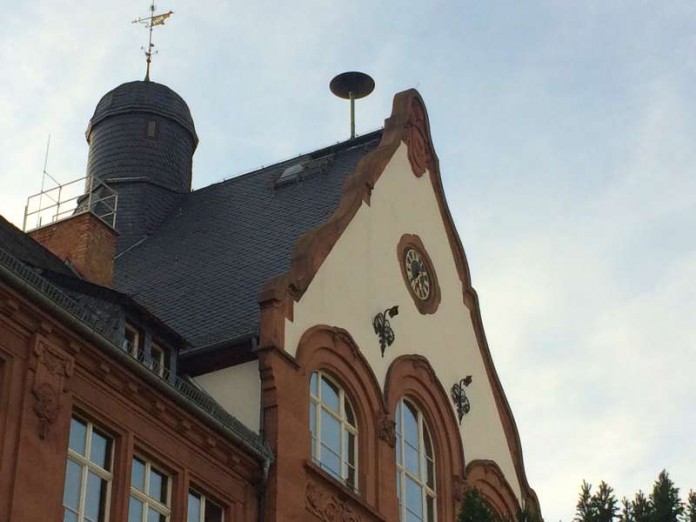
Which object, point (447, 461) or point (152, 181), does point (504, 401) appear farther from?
point (152, 181)

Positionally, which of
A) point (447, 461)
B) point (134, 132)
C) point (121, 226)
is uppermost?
point (134, 132)

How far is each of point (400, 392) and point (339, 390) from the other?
2.14 meters

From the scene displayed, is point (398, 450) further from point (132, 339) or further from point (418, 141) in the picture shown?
point (418, 141)

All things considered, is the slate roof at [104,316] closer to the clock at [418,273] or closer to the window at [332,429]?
the window at [332,429]

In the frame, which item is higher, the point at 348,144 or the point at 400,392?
the point at 348,144

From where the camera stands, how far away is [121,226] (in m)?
38.8

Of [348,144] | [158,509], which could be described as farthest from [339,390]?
[348,144]

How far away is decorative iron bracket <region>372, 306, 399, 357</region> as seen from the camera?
31.8 meters

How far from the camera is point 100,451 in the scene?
23.8m

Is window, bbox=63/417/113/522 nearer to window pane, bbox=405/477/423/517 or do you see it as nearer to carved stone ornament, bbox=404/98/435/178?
window pane, bbox=405/477/423/517

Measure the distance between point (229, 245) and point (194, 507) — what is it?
31.1 feet

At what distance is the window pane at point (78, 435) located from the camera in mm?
23188

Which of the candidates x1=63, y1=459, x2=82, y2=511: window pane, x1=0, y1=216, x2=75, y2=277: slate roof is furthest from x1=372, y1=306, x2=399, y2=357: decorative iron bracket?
x1=63, y1=459, x2=82, y2=511: window pane

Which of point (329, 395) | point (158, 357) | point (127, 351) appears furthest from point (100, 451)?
point (329, 395)
